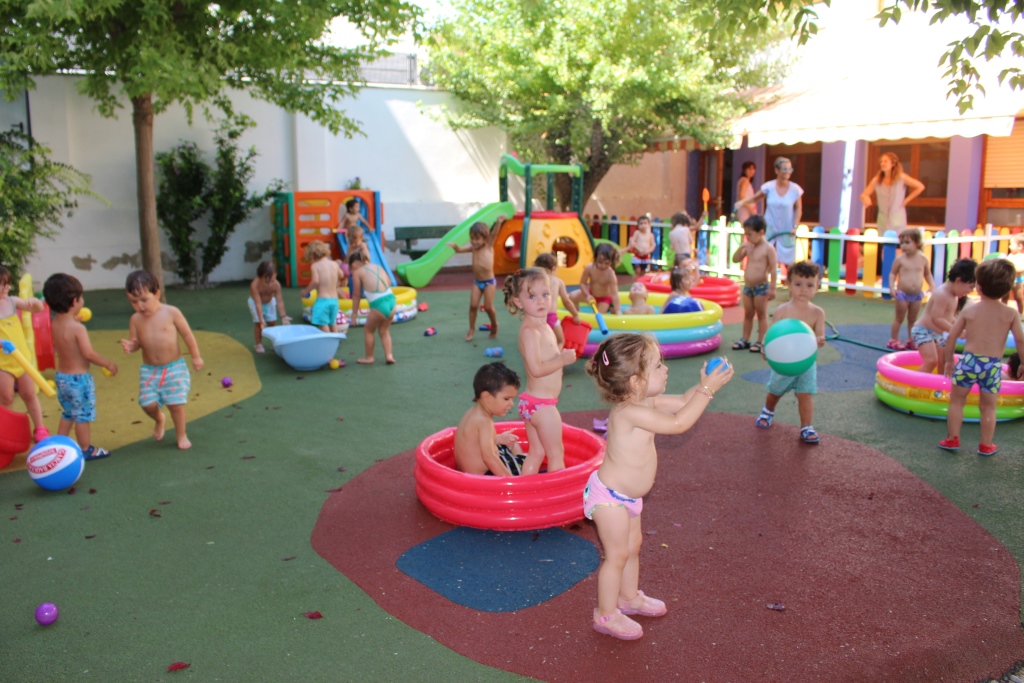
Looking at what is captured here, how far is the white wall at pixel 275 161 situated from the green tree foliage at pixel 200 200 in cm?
69

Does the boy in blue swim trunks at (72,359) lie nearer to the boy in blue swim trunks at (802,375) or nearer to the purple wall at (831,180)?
the boy in blue swim trunks at (802,375)

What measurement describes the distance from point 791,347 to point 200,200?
1208cm

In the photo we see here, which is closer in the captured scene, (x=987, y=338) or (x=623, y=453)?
(x=623, y=453)

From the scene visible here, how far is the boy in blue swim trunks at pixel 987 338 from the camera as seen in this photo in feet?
19.5

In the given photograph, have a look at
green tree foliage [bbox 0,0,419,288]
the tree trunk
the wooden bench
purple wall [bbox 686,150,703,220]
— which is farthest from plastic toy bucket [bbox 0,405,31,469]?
purple wall [bbox 686,150,703,220]

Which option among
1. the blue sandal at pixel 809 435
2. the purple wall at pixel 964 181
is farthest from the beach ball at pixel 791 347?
the purple wall at pixel 964 181

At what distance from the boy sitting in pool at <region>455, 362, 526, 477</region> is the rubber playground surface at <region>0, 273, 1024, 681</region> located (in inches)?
17.5

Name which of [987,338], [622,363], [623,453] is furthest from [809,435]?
[622,363]

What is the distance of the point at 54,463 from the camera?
5633 mm

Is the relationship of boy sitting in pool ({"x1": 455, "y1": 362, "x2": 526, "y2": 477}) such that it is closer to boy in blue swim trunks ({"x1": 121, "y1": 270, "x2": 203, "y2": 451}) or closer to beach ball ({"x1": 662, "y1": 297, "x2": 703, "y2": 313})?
boy in blue swim trunks ({"x1": 121, "y1": 270, "x2": 203, "y2": 451})

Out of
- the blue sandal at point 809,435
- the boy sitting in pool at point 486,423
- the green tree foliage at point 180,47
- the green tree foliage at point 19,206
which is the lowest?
the blue sandal at point 809,435

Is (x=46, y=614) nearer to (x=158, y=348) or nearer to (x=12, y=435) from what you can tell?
(x=12, y=435)

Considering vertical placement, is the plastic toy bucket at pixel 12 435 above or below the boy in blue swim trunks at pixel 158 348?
below

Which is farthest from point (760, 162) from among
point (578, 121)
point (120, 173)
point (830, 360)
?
point (120, 173)
